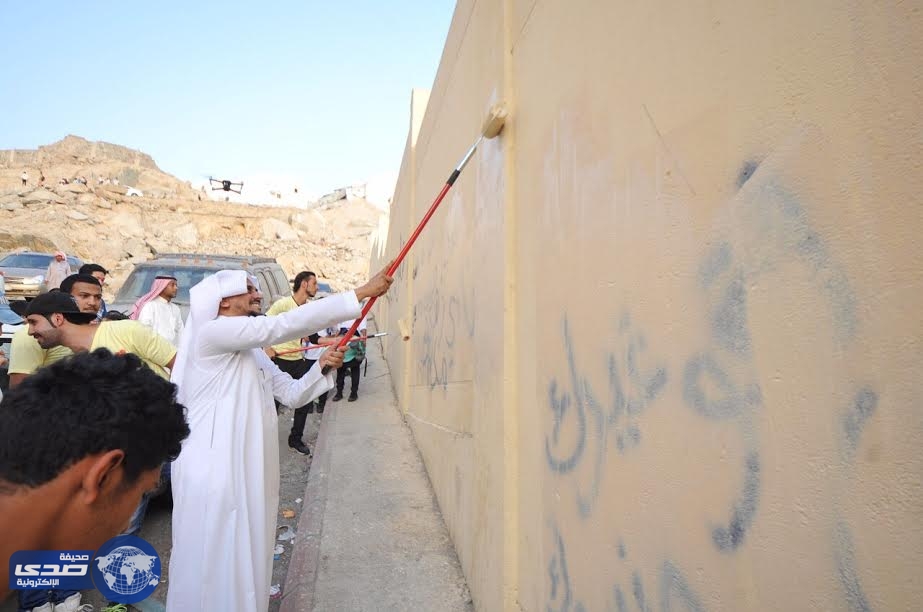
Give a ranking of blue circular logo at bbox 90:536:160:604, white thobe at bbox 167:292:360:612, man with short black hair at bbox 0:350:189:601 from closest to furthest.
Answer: man with short black hair at bbox 0:350:189:601
blue circular logo at bbox 90:536:160:604
white thobe at bbox 167:292:360:612

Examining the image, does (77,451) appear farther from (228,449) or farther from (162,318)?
(162,318)

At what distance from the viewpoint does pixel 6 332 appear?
654 cm

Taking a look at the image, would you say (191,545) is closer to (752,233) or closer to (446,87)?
(752,233)

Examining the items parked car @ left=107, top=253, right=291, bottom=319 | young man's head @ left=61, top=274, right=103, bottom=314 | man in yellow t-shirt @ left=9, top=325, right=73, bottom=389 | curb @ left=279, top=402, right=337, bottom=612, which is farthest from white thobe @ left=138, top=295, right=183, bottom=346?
curb @ left=279, top=402, right=337, bottom=612

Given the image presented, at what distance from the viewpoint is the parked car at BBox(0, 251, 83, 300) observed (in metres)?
12.6

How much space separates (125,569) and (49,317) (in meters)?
2.71

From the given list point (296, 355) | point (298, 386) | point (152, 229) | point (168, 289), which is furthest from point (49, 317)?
point (152, 229)

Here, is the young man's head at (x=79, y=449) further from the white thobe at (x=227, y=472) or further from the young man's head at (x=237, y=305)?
the young man's head at (x=237, y=305)

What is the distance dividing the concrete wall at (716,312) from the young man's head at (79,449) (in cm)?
122

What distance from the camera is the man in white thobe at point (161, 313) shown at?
5102 mm

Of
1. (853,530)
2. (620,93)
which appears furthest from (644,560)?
(620,93)

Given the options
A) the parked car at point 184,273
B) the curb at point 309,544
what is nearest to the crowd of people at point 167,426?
the curb at point 309,544

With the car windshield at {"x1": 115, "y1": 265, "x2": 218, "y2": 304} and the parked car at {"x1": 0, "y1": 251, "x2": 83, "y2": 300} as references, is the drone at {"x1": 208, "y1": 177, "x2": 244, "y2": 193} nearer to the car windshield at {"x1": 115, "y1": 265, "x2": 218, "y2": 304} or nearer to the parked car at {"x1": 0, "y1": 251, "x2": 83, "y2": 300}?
the parked car at {"x1": 0, "y1": 251, "x2": 83, "y2": 300}

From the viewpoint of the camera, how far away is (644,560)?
1387mm
